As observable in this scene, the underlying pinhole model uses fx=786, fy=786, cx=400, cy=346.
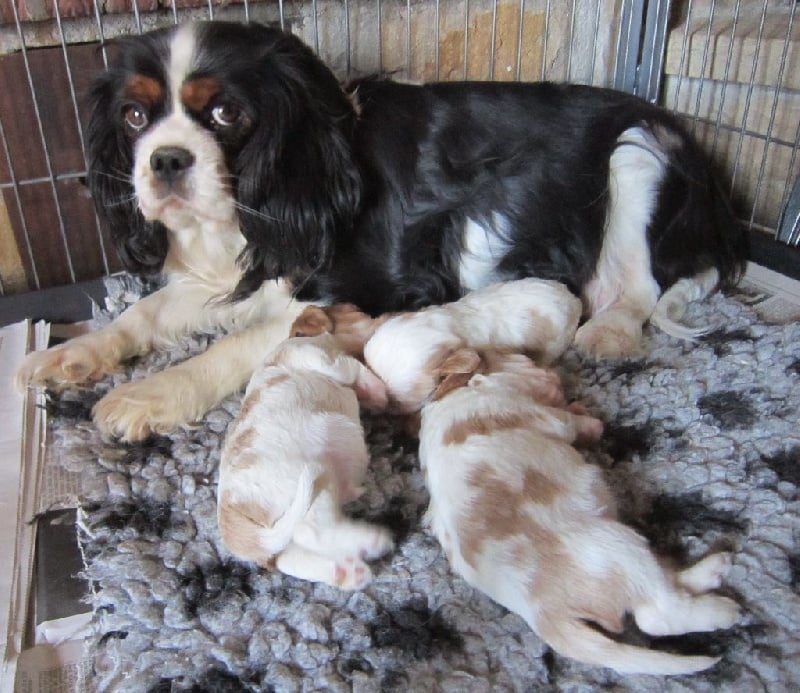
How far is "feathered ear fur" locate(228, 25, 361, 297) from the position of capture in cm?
134

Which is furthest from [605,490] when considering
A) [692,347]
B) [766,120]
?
[766,120]

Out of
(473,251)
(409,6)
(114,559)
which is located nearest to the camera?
(114,559)

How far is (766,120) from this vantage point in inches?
73.9

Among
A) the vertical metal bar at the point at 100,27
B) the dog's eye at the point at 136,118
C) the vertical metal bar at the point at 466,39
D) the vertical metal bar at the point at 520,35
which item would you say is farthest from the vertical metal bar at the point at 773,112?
the vertical metal bar at the point at 100,27

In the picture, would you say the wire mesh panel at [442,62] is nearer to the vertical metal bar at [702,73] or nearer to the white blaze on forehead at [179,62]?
the vertical metal bar at [702,73]

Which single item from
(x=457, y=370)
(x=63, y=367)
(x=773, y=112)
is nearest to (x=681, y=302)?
(x=773, y=112)

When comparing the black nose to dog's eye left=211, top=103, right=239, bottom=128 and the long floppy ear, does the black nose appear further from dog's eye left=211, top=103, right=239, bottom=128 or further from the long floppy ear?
the long floppy ear

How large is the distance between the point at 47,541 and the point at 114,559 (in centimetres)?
15

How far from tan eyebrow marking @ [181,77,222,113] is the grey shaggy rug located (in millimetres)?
515

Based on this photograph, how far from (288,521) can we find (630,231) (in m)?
1.07

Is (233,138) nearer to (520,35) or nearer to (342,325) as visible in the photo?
(342,325)

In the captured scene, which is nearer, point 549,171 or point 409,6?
point 549,171

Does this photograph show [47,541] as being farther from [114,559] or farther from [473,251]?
[473,251]

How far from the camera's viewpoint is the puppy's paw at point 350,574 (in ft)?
3.12
